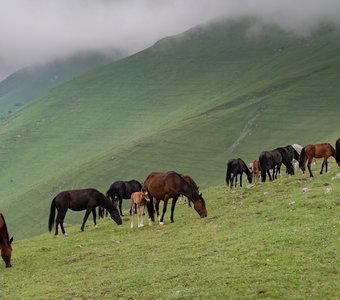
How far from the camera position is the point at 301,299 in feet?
40.1

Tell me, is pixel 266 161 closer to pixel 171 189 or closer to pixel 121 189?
pixel 121 189

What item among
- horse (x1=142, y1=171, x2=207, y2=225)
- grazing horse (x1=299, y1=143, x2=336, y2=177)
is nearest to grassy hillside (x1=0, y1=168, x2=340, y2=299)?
horse (x1=142, y1=171, x2=207, y2=225)

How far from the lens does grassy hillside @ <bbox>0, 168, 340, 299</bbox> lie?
13750 mm

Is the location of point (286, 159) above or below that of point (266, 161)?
below

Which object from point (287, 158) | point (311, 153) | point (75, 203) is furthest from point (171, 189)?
point (287, 158)

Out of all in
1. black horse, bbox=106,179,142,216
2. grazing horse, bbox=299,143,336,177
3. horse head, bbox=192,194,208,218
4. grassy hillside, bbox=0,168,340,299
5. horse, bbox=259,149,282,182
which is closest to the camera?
grassy hillside, bbox=0,168,340,299

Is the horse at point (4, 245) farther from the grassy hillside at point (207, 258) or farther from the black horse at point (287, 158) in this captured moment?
the black horse at point (287, 158)

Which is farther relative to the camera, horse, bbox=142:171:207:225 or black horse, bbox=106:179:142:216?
black horse, bbox=106:179:142:216

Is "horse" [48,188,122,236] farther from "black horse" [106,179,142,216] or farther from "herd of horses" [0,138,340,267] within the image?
"black horse" [106,179,142,216]

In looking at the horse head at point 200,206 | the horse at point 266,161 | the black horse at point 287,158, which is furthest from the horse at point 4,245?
the black horse at point 287,158

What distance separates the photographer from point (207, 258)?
673 inches

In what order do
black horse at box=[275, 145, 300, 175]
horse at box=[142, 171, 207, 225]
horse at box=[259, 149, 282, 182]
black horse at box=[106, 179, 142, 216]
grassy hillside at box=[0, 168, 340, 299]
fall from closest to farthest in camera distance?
grassy hillside at box=[0, 168, 340, 299] → horse at box=[142, 171, 207, 225] → black horse at box=[106, 179, 142, 216] → horse at box=[259, 149, 282, 182] → black horse at box=[275, 145, 300, 175]

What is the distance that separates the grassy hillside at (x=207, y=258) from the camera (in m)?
13.8

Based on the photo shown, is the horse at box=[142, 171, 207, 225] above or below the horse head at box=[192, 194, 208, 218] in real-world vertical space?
above
